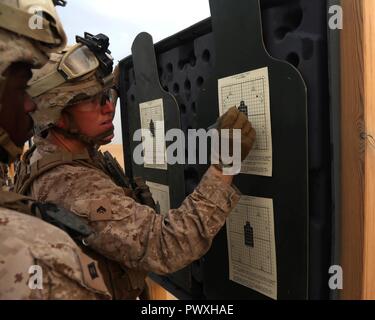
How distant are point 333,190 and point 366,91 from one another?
0.25 m

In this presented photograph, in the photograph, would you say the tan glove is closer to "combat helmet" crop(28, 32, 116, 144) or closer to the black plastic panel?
the black plastic panel

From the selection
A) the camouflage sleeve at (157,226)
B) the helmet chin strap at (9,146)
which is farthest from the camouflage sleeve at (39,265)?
the camouflage sleeve at (157,226)

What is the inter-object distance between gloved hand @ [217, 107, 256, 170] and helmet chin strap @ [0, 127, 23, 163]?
58 centimetres

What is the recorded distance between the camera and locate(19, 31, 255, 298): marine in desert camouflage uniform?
116 centimetres

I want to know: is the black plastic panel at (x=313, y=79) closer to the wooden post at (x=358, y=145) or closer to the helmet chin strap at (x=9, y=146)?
the wooden post at (x=358, y=145)

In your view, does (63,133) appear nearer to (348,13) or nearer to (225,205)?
(225,205)

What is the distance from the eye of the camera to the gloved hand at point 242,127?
114 cm

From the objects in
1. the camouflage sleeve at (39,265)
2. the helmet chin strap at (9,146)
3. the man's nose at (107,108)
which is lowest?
the camouflage sleeve at (39,265)

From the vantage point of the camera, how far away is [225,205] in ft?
3.81

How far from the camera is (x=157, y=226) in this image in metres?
1.18

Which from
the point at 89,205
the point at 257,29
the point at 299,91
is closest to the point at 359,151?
the point at 299,91

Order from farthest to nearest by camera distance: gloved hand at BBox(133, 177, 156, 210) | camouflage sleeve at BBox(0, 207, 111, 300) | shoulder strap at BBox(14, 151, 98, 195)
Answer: gloved hand at BBox(133, 177, 156, 210) → shoulder strap at BBox(14, 151, 98, 195) → camouflage sleeve at BBox(0, 207, 111, 300)

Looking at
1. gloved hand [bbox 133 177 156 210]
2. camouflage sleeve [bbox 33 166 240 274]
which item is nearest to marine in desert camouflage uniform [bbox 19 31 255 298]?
camouflage sleeve [bbox 33 166 240 274]

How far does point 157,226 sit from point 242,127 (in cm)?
39
